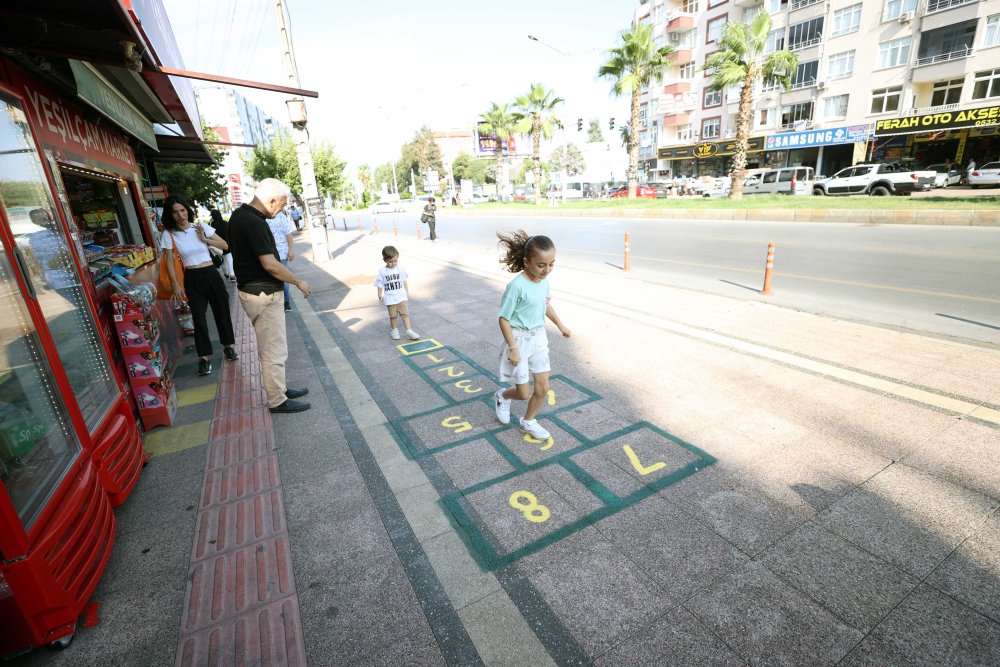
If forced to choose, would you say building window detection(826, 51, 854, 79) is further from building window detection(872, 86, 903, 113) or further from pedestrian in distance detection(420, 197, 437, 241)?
pedestrian in distance detection(420, 197, 437, 241)

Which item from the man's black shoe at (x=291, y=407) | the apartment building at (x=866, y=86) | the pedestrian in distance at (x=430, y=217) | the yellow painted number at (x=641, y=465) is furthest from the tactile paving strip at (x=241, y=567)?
the apartment building at (x=866, y=86)

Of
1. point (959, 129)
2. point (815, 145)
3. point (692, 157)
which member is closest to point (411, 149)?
point (692, 157)

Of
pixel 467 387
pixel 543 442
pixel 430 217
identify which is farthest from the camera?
pixel 430 217

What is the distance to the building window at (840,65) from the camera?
3127 centimetres

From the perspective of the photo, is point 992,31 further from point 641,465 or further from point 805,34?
point 641,465

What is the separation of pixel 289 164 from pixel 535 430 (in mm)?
32567

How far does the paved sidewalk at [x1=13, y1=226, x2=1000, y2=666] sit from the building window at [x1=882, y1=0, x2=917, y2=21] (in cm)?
3491

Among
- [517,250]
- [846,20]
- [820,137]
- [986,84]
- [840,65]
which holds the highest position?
[846,20]

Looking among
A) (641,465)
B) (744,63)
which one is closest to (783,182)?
(744,63)

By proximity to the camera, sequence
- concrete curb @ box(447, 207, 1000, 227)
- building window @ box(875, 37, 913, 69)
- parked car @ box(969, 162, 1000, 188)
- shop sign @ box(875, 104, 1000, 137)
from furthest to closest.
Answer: building window @ box(875, 37, 913, 69) → shop sign @ box(875, 104, 1000, 137) → parked car @ box(969, 162, 1000, 188) → concrete curb @ box(447, 207, 1000, 227)

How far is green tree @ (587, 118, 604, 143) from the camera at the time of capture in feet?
365

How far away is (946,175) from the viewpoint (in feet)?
85.9

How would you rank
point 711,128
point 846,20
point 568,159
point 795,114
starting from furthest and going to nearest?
point 568,159 → point 711,128 → point 795,114 → point 846,20

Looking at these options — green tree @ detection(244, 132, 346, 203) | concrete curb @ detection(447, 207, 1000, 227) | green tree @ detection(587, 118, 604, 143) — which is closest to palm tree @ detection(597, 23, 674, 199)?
concrete curb @ detection(447, 207, 1000, 227)
